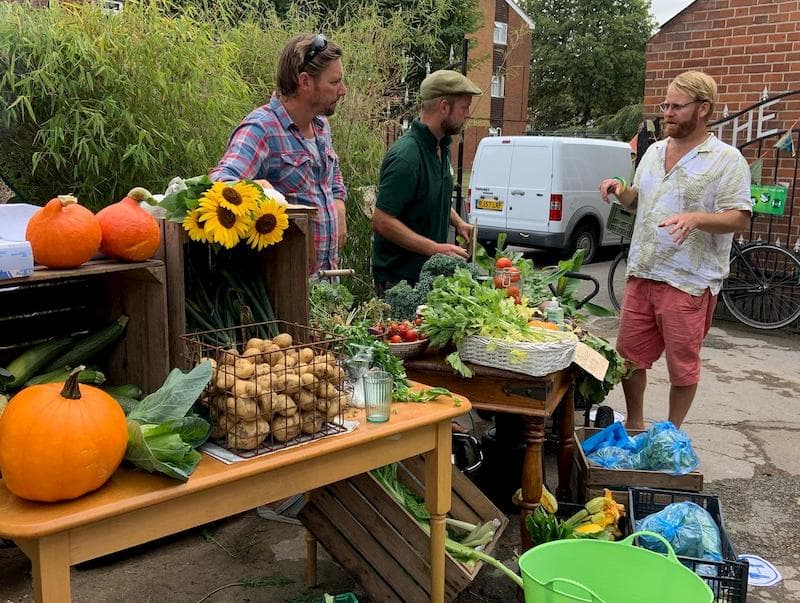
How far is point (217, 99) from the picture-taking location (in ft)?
14.0

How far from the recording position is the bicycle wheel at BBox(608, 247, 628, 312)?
322 inches

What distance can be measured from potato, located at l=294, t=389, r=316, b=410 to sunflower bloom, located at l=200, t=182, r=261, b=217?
1.58 feet

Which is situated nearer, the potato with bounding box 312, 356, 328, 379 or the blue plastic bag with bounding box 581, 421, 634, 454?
the potato with bounding box 312, 356, 328, 379

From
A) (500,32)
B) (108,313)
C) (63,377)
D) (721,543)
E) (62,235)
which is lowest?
(721,543)

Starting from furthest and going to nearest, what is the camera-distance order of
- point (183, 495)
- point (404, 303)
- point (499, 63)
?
point (499, 63)
point (404, 303)
point (183, 495)

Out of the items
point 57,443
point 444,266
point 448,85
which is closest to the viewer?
point 57,443

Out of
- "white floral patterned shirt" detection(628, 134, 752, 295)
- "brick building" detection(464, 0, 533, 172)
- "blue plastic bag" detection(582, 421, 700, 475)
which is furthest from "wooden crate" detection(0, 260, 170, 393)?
"brick building" detection(464, 0, 533, 172)

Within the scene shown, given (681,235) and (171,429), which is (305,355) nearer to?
(171,429)

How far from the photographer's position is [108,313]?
2.02m

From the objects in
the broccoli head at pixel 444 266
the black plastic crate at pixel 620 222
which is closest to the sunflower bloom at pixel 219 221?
the broccoli head at pixel 444 266

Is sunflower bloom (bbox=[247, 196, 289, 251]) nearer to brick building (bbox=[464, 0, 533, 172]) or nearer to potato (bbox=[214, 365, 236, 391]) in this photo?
potato (bbox=[214, 365, 236, 391])

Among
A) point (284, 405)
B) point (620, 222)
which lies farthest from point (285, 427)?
point (620, 222)

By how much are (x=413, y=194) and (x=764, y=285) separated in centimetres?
505

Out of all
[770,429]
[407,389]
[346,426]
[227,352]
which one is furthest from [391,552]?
[770,429]
